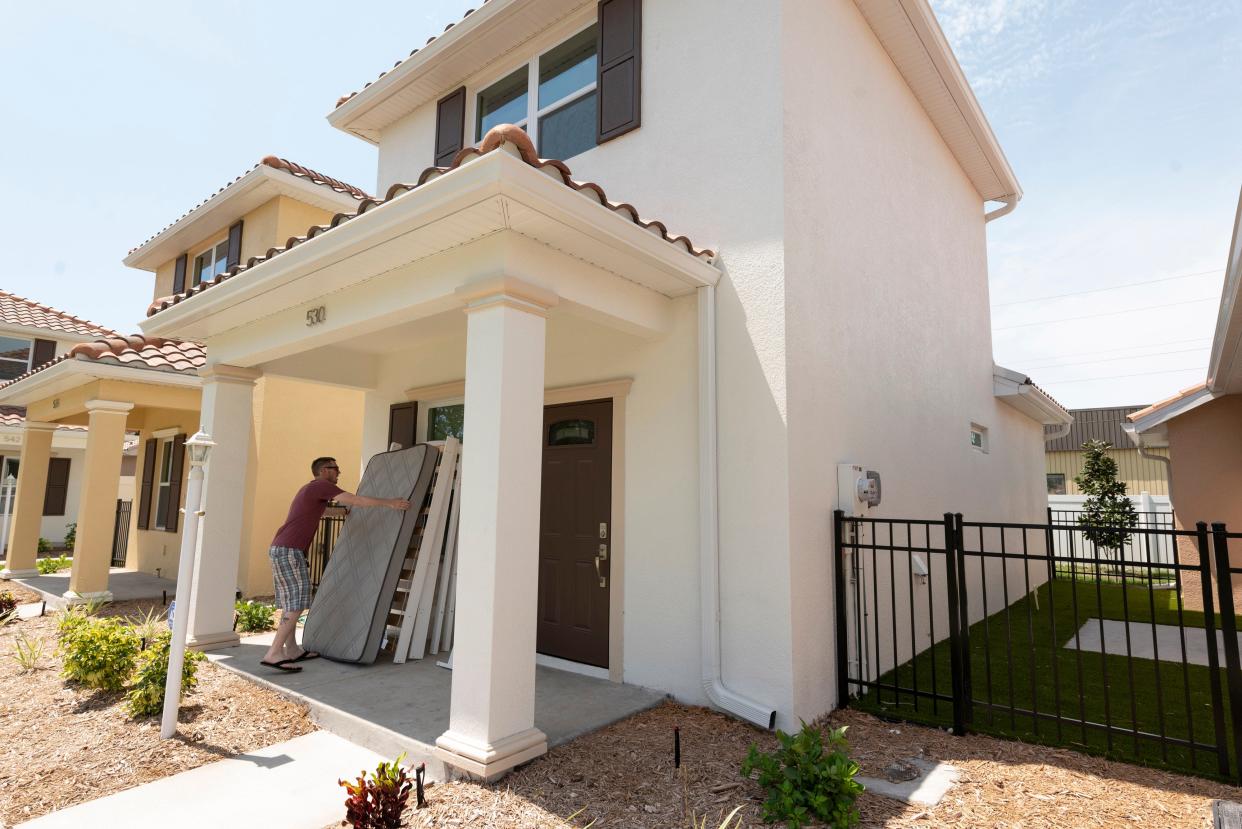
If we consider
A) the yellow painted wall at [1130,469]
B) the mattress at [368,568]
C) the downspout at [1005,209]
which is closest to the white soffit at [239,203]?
the mattress at [368,568]

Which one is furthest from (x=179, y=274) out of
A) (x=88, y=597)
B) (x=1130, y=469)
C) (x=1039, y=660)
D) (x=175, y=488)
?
(x=1130, y=469)

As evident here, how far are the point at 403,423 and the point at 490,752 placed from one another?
4864 millimetres

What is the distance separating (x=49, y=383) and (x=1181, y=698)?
14.8m

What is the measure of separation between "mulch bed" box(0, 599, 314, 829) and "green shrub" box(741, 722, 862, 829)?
131 inches

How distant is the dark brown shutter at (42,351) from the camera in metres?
17.0

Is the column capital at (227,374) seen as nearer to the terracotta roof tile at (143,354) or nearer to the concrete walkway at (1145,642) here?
the terracotta roof tile at (143,354)

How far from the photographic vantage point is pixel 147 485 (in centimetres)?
1330

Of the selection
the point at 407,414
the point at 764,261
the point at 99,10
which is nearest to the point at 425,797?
the point at 764,261

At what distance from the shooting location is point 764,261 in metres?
5.04

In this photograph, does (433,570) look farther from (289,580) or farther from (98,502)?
(98,502)

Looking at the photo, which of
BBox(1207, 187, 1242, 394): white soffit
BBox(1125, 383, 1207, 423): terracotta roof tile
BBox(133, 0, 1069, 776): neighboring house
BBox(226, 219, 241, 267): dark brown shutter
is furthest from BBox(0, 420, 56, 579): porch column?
BBox(1125, 383, 1207, 423): terracotta roof tile

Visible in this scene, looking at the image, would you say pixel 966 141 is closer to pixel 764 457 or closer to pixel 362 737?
pixel 764 457

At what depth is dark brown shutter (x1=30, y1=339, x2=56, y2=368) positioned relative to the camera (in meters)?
17.0

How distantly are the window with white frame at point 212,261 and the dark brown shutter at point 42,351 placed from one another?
25.7 ft
